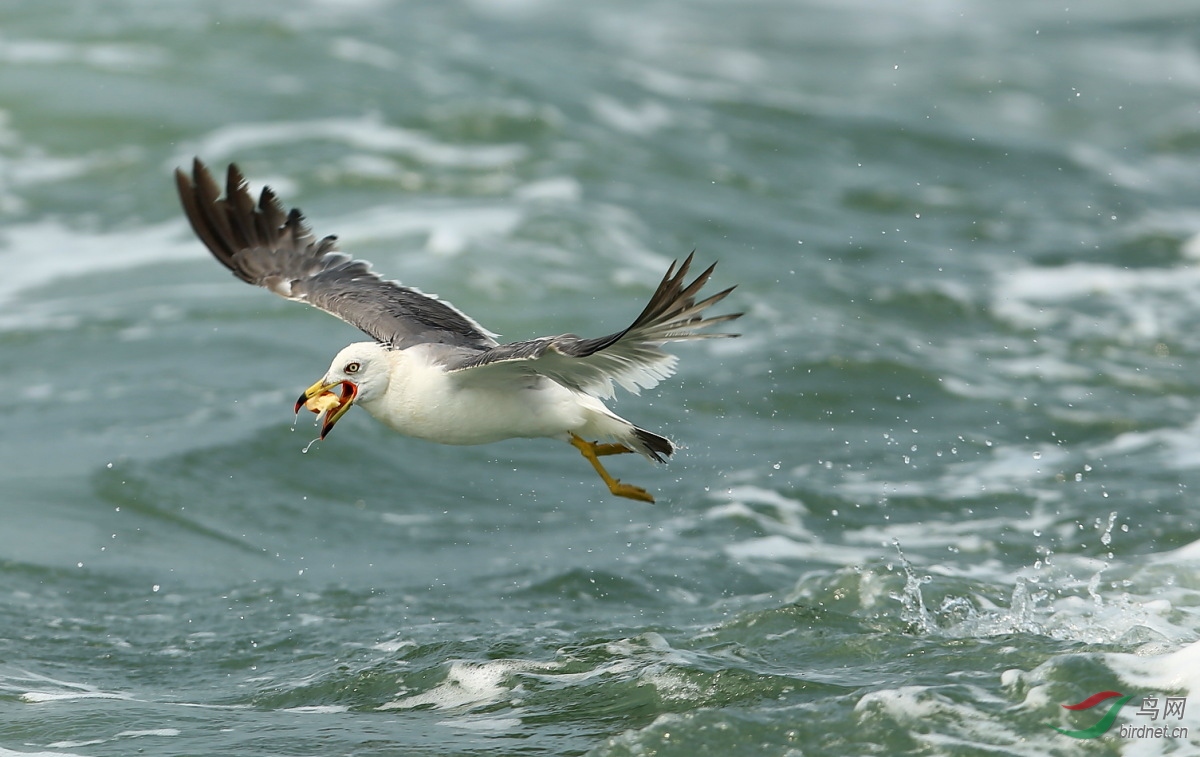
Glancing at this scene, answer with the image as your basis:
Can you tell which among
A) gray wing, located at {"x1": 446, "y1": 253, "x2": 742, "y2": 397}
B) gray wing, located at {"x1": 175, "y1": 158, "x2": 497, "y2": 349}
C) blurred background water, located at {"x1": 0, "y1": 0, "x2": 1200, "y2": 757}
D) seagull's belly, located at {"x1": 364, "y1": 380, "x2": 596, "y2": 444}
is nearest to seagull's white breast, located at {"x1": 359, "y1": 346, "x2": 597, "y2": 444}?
seagull's belly, located at {"x1": 364, "y1": 380, "x2": 596, "y2": 444}

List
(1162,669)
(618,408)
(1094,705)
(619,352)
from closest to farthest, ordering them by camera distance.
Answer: (1094,705)
(1162,669)
(619,352)
(618,408)

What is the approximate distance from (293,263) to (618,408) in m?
3.32

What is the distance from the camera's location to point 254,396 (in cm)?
1226

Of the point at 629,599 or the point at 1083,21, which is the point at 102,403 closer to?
the point at 629,599

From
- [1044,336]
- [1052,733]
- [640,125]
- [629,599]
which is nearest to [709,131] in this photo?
[640,125]

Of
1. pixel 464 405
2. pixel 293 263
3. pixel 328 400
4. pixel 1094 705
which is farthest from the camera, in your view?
pixel 293 263

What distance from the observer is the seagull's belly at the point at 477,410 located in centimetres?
748

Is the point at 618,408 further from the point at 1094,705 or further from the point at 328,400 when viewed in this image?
the point at 1094,705

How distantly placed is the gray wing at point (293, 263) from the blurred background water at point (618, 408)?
167cm

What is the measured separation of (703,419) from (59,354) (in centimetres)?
554

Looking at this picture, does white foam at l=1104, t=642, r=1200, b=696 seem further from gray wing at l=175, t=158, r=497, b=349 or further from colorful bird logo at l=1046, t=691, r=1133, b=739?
gray wing at l=175, t=158, r=497, b=349

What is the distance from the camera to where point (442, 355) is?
25.0ft

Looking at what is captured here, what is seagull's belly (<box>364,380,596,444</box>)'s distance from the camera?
7480 mm

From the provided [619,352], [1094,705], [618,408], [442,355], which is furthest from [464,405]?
[618,408]
